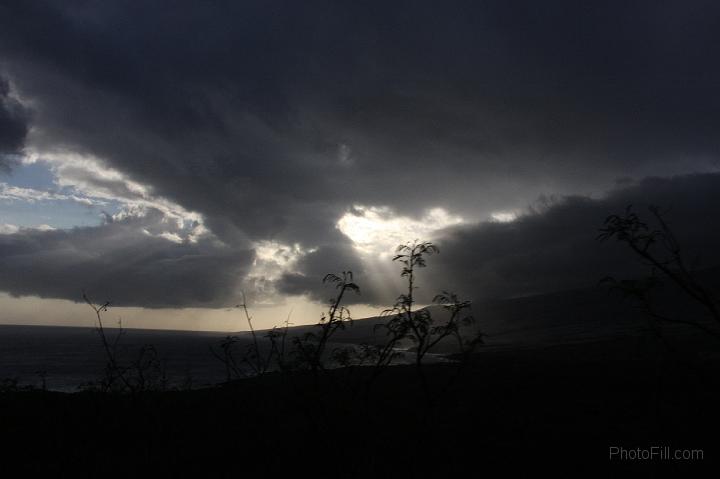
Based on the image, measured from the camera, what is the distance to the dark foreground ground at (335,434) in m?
10.4

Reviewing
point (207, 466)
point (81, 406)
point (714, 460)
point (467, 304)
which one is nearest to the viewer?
point (467, 304)

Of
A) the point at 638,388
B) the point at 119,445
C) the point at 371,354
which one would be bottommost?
the point at 638,388

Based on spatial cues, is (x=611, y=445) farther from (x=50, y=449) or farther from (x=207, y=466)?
(x=50, y=449)

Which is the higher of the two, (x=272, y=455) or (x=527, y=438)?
(x=272, y=455)

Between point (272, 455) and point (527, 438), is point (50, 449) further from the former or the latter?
point (527, 438)

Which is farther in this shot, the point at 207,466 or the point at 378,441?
the point at 378,441

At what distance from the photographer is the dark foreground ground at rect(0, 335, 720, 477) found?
10422mm

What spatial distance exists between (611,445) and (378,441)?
10534mm

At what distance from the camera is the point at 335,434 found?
8.48 m

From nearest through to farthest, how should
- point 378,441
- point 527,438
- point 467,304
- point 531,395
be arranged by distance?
point 467,304 < point 378,441 < point 527,438 < point 531,395

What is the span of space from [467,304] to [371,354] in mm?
3347

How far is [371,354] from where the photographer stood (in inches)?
422

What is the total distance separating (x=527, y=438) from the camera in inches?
722

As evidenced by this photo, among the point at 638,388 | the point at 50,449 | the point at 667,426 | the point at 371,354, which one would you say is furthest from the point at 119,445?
the point at 638,388
